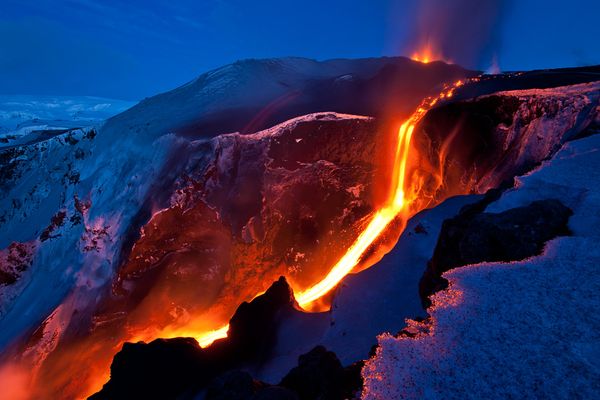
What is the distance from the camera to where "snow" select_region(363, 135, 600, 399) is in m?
2.15

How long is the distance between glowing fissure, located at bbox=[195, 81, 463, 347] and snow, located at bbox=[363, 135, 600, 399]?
716cm

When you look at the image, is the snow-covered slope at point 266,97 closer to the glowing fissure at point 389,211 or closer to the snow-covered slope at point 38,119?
the glowing fissure at point 389,211

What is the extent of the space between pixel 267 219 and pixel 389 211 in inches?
168

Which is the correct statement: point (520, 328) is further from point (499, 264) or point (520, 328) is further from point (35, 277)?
point (35, 277)

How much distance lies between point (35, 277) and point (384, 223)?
10.9 m

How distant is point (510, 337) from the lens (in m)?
2.43

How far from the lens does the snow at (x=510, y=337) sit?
7.04ft

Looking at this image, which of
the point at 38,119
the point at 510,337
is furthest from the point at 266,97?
the point at 38,119

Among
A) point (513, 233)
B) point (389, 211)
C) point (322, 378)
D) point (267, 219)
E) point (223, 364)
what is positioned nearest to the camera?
point (513, 233)

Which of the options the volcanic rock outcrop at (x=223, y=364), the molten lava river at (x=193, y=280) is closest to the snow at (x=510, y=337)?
the volcanic rock outcrop at (x=223, y=364)

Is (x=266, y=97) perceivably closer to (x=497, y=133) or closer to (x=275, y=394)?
(x=497, y=133)

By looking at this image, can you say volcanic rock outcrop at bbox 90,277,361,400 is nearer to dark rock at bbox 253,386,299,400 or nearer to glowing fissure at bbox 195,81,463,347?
dark rock at bbox 253,386,299,400

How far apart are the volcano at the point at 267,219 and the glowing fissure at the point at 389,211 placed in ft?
0.22

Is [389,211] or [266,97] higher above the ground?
[266,97]
